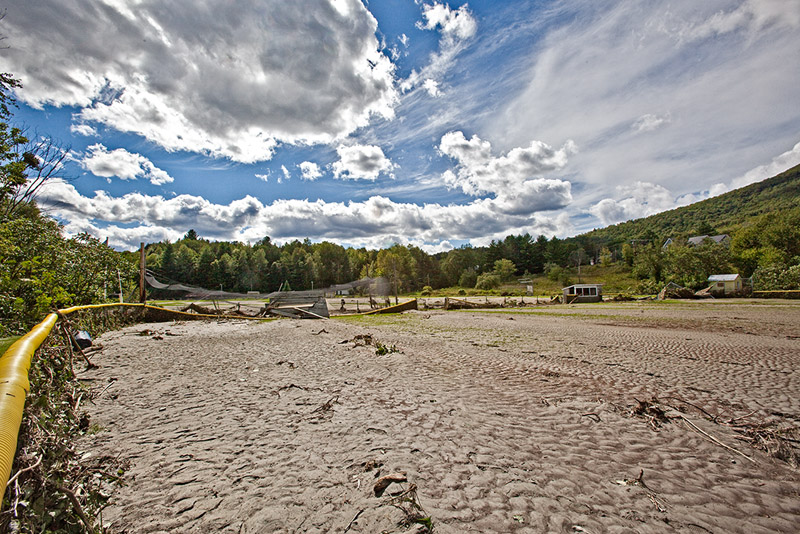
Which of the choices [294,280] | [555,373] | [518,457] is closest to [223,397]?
[518,457]

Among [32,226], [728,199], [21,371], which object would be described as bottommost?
[21,371]

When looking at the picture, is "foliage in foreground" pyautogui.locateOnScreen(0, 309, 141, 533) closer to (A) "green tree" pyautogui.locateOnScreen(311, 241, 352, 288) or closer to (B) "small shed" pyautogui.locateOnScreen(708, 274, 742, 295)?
(B) "small shed" pyautogui.locateOnScreen(708, 274, 742, 295)

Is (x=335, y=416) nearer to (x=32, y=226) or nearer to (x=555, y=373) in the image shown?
(x=555, y=373)

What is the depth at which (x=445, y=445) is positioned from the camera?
3.98 m

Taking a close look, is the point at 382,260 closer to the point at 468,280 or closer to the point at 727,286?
the point at 468,280

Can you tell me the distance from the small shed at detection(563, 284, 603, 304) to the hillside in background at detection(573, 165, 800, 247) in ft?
342

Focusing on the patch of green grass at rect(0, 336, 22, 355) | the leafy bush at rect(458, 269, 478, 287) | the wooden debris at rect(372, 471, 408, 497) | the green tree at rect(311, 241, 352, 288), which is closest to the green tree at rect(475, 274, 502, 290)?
the leafy bush at rect(458, 269, 478, 287)

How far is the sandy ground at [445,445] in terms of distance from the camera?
280cm

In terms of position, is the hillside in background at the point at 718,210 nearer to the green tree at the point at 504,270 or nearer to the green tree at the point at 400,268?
the green tree at the point at 504,270

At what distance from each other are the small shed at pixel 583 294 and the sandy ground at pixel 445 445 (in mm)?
40169

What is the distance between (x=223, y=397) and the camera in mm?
5621

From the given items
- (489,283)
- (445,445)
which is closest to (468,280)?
(489,283)

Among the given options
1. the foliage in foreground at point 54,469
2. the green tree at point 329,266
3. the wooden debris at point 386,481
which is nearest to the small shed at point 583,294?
the wooden debris at point 386,481

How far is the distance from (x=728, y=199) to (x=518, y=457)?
248m
